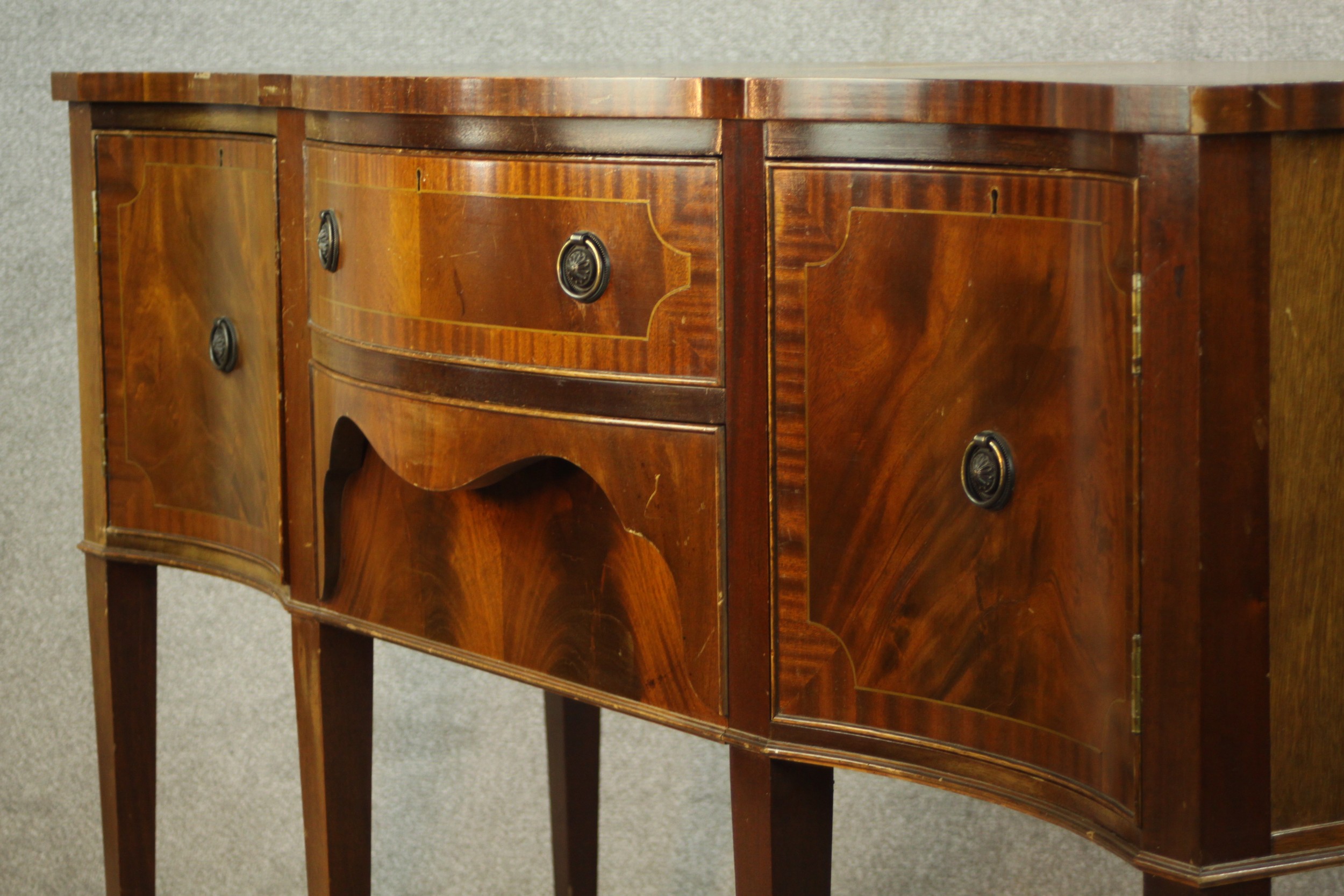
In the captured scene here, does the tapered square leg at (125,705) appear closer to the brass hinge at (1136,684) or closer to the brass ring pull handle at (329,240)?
the brass ring pull handle at (329,240)

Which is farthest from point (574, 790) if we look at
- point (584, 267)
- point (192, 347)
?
point (584, 267)

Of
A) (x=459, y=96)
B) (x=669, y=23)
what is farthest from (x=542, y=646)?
(x=669, y=23)

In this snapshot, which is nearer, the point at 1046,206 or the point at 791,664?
the point at 1046,206

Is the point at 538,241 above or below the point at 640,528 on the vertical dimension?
above

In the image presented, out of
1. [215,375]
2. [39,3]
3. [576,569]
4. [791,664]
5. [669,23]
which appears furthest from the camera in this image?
[39,3]

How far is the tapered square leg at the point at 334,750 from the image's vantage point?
46.9 inches

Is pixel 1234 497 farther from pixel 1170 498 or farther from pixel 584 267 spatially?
pixel 584 267

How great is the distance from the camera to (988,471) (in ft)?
2.64

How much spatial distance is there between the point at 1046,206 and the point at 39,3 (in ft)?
5.08

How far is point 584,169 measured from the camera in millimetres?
903

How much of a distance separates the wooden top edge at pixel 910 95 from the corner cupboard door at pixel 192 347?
0.37 ft

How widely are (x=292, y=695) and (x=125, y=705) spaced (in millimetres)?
629

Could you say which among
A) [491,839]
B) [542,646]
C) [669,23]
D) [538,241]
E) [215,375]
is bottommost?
[491,839]

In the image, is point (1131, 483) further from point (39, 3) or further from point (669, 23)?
point (39, 3)
